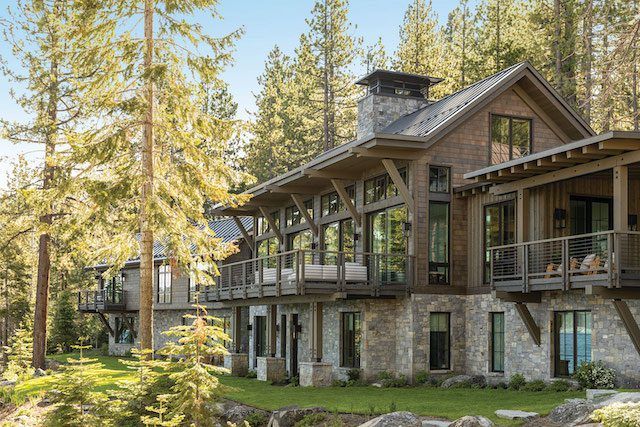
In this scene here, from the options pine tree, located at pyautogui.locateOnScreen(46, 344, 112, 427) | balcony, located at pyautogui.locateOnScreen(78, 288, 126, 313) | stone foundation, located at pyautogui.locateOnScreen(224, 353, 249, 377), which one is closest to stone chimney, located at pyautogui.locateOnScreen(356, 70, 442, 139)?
stone foundation, located at pyautogui.locateOnScreen(224, 353, 249, 377)

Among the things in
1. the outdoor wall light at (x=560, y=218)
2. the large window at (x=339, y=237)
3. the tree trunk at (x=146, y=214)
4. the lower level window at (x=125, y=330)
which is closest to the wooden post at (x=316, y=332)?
the large window at (x=339, y=237)

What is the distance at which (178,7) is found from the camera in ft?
57.0

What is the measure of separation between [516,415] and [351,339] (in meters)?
9.91

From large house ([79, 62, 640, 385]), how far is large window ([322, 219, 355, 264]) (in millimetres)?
55

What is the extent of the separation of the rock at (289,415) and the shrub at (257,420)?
1.86 ft

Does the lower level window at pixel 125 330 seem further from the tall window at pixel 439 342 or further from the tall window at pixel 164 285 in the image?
the tall window at pixel 439 342

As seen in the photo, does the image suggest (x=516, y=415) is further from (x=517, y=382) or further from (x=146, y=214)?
(x=146, y=214)

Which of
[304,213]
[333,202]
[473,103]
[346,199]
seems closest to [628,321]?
[473,103]

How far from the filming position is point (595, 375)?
56.0ft

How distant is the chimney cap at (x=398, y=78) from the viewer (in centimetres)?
2664

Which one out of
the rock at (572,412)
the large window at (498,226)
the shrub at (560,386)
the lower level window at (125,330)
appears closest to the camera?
the rock at (572,412)

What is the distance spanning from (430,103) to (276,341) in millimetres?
9468

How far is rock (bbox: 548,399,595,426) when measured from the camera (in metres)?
12.7

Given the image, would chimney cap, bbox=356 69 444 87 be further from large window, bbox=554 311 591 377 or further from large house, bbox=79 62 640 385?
large window, bbox=554 311 591 377
